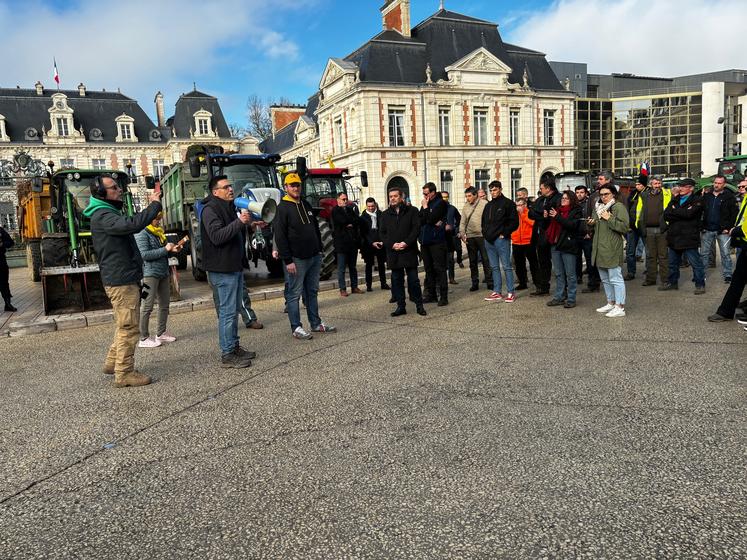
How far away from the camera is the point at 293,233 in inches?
270

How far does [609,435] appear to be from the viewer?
144 inches

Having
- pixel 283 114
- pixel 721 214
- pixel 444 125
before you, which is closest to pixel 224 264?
pixel 721 214

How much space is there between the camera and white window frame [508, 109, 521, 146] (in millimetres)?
43375

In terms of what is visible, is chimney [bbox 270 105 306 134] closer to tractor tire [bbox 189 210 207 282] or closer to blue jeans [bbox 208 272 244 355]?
tractor tire [bbox 189 210 207 282]

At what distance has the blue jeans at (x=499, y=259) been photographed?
8797 mm

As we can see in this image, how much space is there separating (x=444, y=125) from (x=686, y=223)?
34628 mm

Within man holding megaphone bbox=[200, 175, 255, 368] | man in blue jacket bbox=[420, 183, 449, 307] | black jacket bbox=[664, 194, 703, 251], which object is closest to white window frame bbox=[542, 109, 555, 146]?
black jacket bbox=[664, 194, 703, 251]

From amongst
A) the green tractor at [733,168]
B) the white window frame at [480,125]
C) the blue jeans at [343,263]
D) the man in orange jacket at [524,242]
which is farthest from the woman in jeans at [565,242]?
the white window frame at [480,125]

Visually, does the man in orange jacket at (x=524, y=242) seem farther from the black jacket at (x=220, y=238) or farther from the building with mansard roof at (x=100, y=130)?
the building with mansard roof at (x=100, y=130)

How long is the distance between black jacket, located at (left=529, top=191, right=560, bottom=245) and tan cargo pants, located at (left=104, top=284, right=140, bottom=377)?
6.06m

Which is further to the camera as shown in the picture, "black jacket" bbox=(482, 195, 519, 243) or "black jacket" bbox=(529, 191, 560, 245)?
"black jacket" bbox=(482, 195, 519, 243)

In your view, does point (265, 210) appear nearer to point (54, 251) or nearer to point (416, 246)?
point (416, 246)

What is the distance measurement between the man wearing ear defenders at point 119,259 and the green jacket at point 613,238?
5.77 metres

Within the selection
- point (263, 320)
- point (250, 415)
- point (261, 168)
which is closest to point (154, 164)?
point (261, 168)
